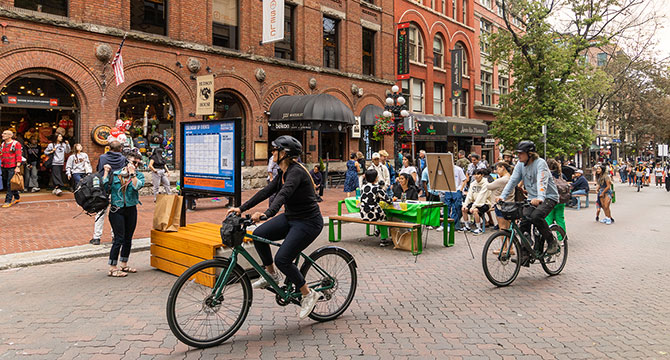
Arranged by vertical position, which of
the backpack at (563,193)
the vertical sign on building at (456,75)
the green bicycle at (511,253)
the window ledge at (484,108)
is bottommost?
the green bicycle at (511,253)

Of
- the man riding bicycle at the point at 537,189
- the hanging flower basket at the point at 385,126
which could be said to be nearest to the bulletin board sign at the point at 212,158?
the man riding bicycle at the point at 537,189

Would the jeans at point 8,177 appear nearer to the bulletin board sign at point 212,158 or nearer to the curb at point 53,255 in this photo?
the curb at point 53,255

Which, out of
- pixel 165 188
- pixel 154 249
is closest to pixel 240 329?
pixel 154 249

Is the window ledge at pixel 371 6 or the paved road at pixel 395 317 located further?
the window ledge at pixel 371 6

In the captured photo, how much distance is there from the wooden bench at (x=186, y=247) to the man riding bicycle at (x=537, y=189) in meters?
4.02

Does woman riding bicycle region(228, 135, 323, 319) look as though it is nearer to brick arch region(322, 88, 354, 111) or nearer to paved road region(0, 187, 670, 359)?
paved road region(0, 187, 670, 359)

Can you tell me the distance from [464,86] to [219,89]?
22.4 meters

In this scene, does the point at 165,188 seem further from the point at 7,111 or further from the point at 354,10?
the point at 354,10

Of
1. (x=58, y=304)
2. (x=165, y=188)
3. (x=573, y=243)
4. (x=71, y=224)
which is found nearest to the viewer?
(x=58, y=304)

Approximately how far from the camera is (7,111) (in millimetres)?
15312

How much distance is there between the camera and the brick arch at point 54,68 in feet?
45.5

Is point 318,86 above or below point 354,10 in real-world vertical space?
below

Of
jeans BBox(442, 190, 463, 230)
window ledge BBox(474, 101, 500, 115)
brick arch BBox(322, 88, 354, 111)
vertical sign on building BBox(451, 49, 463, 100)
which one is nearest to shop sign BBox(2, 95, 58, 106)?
brick arch BBox(322, 88, 354, 111)

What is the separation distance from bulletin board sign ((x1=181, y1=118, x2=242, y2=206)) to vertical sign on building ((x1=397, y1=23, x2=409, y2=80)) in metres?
21.7
